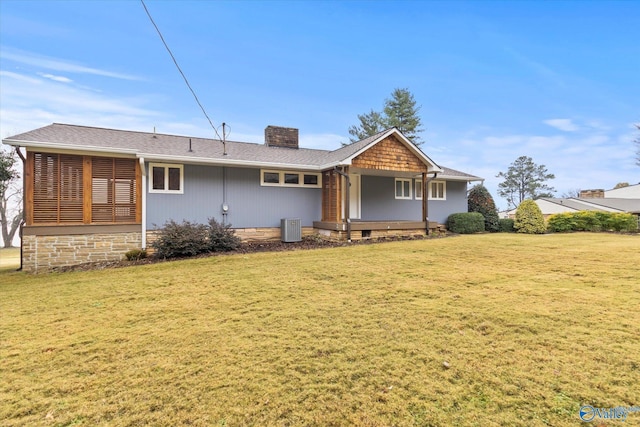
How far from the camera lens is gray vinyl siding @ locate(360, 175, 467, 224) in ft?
44.1

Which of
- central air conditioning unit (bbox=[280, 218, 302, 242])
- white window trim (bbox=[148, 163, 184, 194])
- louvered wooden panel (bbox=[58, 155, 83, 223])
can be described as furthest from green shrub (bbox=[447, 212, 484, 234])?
louvered wooden panel (bbox=[58, 155, 83, 223])

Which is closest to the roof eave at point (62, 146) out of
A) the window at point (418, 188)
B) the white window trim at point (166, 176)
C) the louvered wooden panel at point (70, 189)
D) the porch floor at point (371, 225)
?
the louvered wooden panel at point (70, 189)

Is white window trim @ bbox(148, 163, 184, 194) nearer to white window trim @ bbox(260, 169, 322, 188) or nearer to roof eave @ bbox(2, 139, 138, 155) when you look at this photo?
roof eave @ bbox(2, 139, 138, 155)

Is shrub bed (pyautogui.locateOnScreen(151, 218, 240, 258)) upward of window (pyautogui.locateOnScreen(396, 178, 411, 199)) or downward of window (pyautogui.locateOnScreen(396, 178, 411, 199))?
downward

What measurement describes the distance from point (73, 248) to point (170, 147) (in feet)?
14.5

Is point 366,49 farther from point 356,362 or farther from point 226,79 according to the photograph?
point 356,362

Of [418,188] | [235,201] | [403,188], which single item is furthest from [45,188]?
[418,188]

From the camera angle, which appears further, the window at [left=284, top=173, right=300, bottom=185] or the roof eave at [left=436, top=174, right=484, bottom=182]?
the roof eave at [left=436, top=174, right=484, bottom=182]

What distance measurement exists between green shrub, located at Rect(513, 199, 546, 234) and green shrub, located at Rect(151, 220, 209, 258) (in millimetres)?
14766

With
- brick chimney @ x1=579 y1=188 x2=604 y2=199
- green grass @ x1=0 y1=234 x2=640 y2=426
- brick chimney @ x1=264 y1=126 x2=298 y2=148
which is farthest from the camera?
brick chimney @ x1=579 y1=188 x2=604 y2=199

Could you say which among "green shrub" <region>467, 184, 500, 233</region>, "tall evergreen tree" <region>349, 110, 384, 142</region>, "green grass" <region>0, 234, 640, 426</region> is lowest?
"green grass" <region>0, 234, 640, 426</region>

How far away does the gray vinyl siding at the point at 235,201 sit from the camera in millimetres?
10172

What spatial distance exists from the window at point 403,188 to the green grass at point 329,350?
8323mm

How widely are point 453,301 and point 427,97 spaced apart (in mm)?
30468
